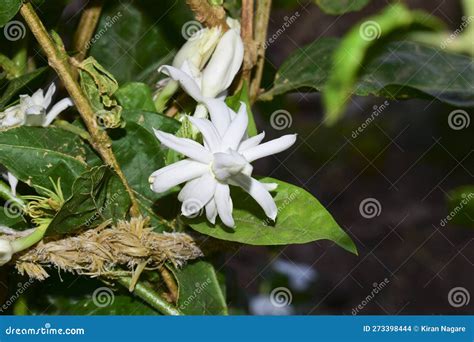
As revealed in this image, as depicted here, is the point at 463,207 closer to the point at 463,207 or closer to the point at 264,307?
the point at 463,207

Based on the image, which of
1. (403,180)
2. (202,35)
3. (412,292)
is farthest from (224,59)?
(403,180)

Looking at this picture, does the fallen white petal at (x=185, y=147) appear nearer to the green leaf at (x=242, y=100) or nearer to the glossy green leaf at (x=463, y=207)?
the green leaf at (x=242, y=100)
